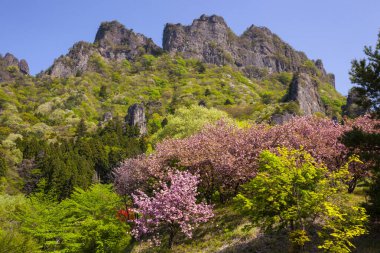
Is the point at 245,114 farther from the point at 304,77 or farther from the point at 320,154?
the point at 320,154

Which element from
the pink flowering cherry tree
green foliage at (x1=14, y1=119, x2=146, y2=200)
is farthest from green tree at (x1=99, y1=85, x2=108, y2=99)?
the pink flowering cherry tree

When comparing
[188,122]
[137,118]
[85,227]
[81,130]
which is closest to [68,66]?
[137,118]

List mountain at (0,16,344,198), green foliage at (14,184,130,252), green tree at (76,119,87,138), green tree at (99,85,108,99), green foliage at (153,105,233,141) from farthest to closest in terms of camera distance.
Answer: green tree at (99,85,108,99), green tree at (76,119,87,138), mountain at (0,16,344,198), green foliage at (153,105,233,141), green foliage at (14,184,130,252)

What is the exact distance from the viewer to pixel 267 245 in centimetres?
1797

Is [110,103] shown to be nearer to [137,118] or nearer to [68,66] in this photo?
[137,118]

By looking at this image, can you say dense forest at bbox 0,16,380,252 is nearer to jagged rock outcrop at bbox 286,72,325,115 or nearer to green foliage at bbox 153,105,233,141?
green foliage at bbox 153,105,233,141

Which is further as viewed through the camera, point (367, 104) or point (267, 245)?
point (267, 245)

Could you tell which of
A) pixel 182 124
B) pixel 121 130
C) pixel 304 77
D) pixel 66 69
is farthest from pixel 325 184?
pixel 66 69

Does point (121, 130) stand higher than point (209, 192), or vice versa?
point (121, 130)

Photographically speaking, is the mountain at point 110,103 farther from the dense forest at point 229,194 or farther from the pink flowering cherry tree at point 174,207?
the pink flowering cherry tree at point 174,207

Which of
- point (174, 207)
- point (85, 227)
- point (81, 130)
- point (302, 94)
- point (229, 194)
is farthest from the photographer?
point (302, 94)

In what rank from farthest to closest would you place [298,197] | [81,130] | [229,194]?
[81,130], [229,194], [298,197]

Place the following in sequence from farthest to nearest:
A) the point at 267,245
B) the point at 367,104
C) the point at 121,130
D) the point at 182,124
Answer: the point at 121,130 < the point at 182,124 < the point at 267,245 < the point at 367,104

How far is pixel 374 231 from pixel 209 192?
11.8 m
